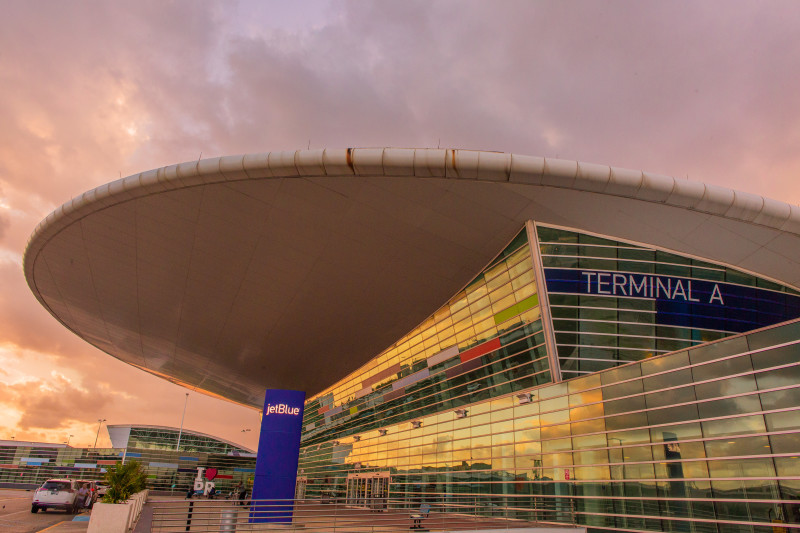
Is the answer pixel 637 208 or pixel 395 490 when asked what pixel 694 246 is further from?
pixel 395 490

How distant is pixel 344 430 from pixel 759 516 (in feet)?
102

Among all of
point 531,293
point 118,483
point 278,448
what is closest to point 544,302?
point 531,293

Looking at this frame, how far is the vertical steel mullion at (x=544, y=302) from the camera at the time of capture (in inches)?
664

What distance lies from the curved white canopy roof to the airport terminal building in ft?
0.28

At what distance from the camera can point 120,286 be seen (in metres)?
25.1

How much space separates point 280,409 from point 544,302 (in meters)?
15.5

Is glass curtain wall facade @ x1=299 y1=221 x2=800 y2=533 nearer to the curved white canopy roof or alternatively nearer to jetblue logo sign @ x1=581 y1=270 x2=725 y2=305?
jetblue logo sign @ x1=581 y1=270 x2=725 y2=305

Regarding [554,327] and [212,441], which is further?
[212,441]

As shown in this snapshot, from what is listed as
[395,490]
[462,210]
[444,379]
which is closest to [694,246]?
[462,210]

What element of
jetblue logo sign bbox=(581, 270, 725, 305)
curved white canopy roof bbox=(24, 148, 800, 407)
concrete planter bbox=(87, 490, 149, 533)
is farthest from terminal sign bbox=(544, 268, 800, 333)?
concrete planter bbox=(87, 490, 149, 533)

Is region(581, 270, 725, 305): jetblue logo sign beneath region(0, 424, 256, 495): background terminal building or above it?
above

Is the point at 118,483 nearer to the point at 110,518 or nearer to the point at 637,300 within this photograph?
the point at 110,518

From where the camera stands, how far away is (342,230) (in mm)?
17750

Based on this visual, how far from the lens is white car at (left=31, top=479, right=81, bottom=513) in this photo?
771 inches
